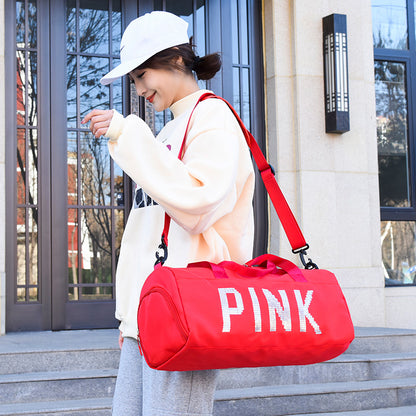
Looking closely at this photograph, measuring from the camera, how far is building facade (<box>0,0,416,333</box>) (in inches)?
210

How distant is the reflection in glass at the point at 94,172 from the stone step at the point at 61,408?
2067 millimetres

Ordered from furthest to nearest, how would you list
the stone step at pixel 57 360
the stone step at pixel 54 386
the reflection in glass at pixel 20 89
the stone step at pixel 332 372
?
the reflection in glass at pixel 20 89 → the stone step at pixel 332 372 → the stone step at pixel 57 360 → the stone step at pixel 54 386

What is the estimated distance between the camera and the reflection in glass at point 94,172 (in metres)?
5.47

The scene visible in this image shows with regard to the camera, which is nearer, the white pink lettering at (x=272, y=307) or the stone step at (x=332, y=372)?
the white pink lettering at (x=272, y=307)

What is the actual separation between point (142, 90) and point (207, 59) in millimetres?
211

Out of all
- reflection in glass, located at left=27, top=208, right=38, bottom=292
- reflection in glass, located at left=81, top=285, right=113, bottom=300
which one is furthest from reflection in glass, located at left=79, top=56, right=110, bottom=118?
reflection in glass, located at left=81, top=285, right=113, bottom=300

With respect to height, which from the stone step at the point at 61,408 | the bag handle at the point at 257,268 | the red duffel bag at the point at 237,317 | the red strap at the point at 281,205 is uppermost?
the red strap at the point at 281,205

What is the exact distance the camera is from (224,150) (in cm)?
150

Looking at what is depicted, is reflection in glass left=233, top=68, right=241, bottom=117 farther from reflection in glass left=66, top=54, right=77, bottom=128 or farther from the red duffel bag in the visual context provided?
the red duffel bag

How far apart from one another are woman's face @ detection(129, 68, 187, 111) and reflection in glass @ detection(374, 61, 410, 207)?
16.3 ft

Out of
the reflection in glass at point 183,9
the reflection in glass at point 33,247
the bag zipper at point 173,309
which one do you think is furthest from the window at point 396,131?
the bag zipper at point 173,309

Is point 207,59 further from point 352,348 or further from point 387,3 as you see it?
point 387,3

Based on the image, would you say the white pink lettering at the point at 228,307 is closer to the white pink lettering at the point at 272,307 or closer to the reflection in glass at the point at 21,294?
the white pink lettering at the point at 272,307

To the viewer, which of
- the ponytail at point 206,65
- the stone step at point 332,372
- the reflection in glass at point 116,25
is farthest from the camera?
the reflection in glass at point 116,25
